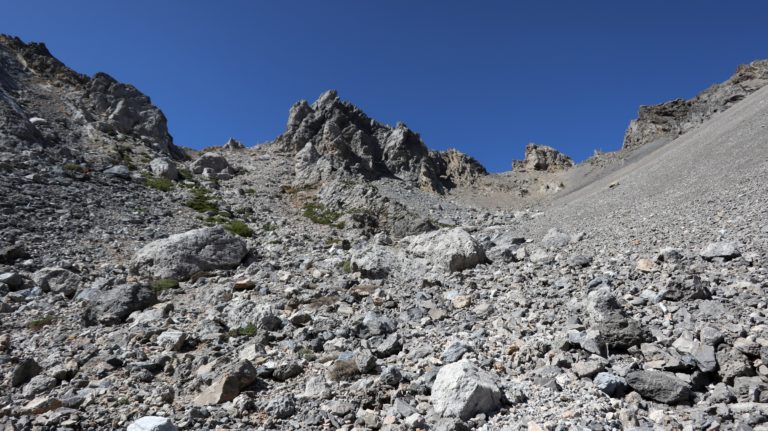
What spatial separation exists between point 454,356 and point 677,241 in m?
8.90

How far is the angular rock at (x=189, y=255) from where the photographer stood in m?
15.9

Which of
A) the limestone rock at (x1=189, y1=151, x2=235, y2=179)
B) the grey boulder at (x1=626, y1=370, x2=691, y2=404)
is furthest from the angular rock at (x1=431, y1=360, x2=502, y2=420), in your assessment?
the limestone rock at (x1=189, y1=151, x2=235, y2=179)

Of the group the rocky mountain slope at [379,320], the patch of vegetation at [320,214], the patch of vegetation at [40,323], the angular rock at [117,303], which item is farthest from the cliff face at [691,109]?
the patch of vegetation at [40,323]

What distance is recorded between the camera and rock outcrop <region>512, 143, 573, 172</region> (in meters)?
92.7

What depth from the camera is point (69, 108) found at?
145 ft

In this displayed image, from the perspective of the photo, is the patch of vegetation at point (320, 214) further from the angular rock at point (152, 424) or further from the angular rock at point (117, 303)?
the angular rock at point (152, 424)

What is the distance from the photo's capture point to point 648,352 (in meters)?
7.12

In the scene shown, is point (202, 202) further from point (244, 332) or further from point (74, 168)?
point (244, 332)

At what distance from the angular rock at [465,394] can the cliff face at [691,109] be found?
93.3m

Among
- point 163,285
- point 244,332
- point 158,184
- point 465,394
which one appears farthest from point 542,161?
point 465,394

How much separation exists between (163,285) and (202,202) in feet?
60.3

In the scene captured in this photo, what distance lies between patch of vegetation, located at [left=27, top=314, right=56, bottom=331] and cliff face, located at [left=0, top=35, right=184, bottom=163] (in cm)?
2616

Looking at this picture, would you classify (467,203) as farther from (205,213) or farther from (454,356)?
(454,356)

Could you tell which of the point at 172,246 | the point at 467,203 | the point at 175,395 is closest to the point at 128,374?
the point at 175,395
